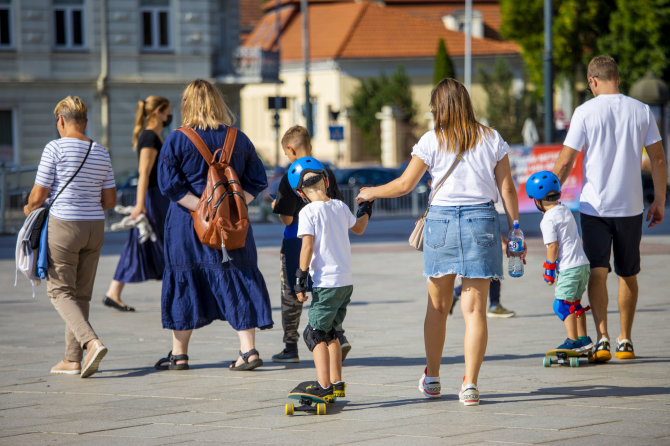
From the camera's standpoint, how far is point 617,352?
768 cm

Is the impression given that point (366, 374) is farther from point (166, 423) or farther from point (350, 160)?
point (350, 160)

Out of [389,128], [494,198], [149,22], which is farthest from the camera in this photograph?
[389,128]

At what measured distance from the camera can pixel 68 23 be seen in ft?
115

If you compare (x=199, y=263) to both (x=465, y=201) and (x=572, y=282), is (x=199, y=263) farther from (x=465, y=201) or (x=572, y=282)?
(x=572, y=282)

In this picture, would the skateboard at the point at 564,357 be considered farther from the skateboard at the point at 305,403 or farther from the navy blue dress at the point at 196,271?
the skateboard at the point at 305,403

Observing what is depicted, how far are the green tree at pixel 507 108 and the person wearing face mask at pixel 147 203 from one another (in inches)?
1561

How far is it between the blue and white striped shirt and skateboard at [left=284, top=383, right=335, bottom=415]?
2222 mm

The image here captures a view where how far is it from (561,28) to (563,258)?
33.7 meters

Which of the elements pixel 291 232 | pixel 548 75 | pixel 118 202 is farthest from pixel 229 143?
pixel 548 75

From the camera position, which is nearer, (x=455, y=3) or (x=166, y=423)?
(x=166, y=423)

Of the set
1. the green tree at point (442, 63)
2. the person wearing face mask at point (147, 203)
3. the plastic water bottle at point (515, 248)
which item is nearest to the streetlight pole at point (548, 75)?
the person wearing face mask at point (147, 203)

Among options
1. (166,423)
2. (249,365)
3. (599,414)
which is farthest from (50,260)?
(599,414)

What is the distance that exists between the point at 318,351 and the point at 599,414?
60.1 inches

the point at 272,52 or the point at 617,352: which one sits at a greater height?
the point at 272,52
